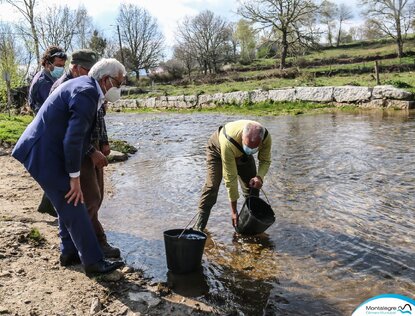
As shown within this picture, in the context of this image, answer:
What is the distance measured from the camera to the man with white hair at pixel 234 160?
4.71 m

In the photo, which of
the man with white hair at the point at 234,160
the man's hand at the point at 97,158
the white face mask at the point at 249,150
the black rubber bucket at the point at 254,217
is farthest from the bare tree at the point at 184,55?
the man's hand at the point at 97,158

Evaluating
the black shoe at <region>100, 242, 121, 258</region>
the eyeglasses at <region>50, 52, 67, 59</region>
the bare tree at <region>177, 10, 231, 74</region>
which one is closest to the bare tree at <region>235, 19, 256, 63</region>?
the bare tree at <region>177, 10, 231, 74</region>

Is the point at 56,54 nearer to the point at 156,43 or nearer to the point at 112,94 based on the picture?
the point at 112,94

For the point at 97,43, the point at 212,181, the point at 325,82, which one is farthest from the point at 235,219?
the point at 97,43

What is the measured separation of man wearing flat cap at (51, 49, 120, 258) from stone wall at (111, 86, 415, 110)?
51.1 ft

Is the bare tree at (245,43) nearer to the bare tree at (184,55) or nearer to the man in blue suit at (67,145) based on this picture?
the bare tree at (184,55)

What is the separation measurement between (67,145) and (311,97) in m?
18.7

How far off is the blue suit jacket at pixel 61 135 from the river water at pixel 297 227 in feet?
4.69

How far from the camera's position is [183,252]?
4.18 m

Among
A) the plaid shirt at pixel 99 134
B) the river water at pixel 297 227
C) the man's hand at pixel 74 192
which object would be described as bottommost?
the river water at pixel 297 227

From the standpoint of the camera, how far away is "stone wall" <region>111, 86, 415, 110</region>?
17938 millimetres

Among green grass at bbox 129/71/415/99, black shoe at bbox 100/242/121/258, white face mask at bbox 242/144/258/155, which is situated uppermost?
Result: green grass at bbox 129/71/415/99

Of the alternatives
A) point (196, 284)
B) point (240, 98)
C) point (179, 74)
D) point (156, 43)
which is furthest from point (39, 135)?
point (156, 43)

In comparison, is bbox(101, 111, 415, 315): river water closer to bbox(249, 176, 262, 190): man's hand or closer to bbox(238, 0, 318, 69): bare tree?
bbox(249, 176, 262, 190): man's hand
